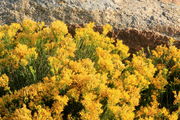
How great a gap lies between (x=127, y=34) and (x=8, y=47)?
2.11 m

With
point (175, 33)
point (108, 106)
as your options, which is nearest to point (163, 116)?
point (108, 106)

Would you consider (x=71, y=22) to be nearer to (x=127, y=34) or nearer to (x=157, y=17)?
(x=127, y=34)

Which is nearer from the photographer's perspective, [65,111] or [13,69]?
[65,111]

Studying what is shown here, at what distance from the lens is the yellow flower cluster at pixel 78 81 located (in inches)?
123

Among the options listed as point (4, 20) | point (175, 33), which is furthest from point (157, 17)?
point (4, 20)

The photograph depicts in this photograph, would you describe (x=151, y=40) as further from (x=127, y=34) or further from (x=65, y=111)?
(x=65, y=111)

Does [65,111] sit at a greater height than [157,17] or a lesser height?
lesser

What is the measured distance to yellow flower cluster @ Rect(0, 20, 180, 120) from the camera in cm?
313

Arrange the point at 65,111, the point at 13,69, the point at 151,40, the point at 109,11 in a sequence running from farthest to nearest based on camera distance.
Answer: the point at 109,11 < the point at 151,40 < the point at 13,69 < the point at 65,111

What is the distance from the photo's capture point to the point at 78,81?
329 cm

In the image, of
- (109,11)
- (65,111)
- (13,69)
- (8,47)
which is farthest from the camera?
(109,11)

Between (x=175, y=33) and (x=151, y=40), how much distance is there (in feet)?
1.97

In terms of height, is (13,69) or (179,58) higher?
(179,58)

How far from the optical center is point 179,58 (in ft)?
14.8
